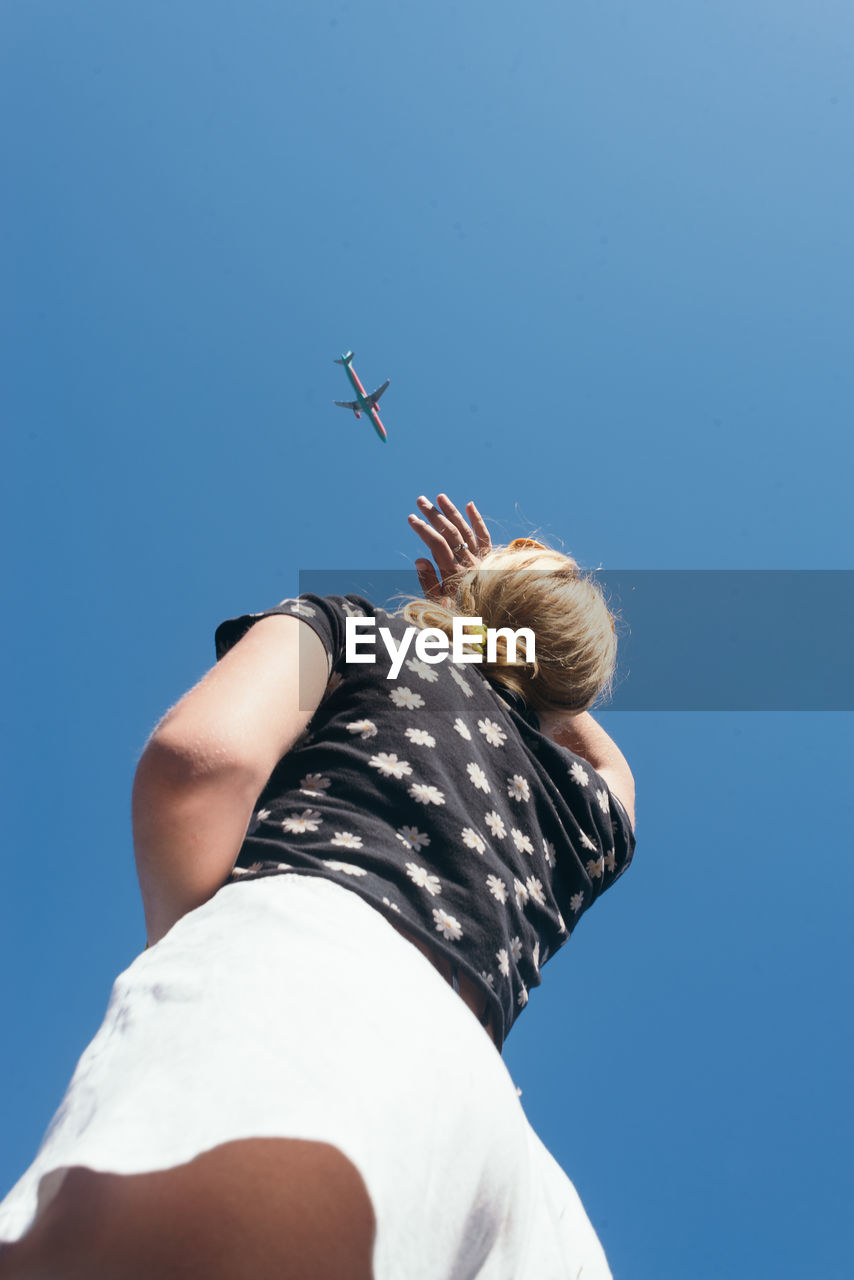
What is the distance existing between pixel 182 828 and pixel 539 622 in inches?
58.2

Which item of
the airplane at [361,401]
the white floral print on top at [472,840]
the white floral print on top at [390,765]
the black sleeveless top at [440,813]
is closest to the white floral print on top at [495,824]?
the black sleeveless top at [440,813]

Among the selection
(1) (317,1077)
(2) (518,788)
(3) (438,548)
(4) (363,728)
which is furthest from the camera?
(3) (438,548)

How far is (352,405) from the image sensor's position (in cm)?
2167

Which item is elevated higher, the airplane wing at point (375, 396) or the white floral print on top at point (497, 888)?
the airplane wing at point (375, 396)

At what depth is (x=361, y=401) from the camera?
2111 cm

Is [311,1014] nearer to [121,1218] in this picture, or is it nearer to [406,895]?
[121,1218]

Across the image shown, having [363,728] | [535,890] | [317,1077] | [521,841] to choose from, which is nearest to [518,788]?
[521,841]

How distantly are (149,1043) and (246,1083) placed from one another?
18 centimetres

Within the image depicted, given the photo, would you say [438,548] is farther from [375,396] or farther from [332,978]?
[375,396]

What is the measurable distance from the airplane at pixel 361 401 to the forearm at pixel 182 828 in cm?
2035

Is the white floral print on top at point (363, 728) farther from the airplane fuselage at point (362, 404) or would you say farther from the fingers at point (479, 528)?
the airplane fuselage at point (362, 404)

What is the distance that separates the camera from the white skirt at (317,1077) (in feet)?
3.34

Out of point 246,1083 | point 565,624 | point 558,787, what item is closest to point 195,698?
point 246,1083

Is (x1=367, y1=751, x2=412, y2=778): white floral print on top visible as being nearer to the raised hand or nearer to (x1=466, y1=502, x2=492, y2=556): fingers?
the raised hand
